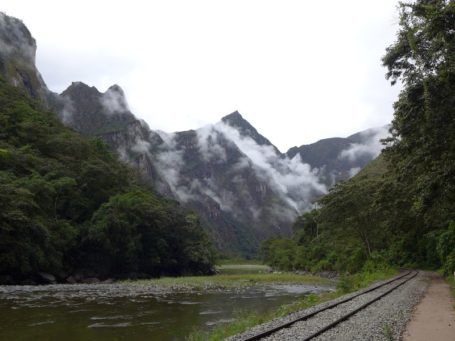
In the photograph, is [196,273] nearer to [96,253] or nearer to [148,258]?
[148,258]

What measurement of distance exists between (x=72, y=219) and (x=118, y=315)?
51.9 m

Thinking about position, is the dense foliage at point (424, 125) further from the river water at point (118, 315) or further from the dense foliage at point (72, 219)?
the dense foliage at point (72, 219)

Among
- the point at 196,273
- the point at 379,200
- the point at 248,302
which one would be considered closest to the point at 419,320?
the point at 248,302

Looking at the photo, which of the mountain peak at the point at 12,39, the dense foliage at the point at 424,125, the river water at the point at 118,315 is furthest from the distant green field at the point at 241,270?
the mountain peak at the point at 12,39

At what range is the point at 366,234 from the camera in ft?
173

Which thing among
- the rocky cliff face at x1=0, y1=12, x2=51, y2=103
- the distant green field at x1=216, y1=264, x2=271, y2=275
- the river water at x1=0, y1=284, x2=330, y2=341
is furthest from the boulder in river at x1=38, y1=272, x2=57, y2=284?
the rocky cliff face at x1=0, y1=12, x2=51, y2=103

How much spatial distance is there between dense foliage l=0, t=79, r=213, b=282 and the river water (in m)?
20.9

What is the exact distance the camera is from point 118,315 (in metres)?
24.2

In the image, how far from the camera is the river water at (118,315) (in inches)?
738

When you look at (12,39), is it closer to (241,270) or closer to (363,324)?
(241,270)

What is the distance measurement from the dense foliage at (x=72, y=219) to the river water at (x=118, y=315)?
20851 millimetres

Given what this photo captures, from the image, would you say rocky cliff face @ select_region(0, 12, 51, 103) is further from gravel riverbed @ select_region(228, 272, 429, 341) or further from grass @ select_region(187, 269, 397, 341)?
gravel riverbed @ select_region(228, 272, 429, 341)

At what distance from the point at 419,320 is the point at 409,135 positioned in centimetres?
1012

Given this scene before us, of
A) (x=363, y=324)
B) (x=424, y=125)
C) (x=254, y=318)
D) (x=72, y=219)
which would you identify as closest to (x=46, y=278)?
(x=72, y=219)
